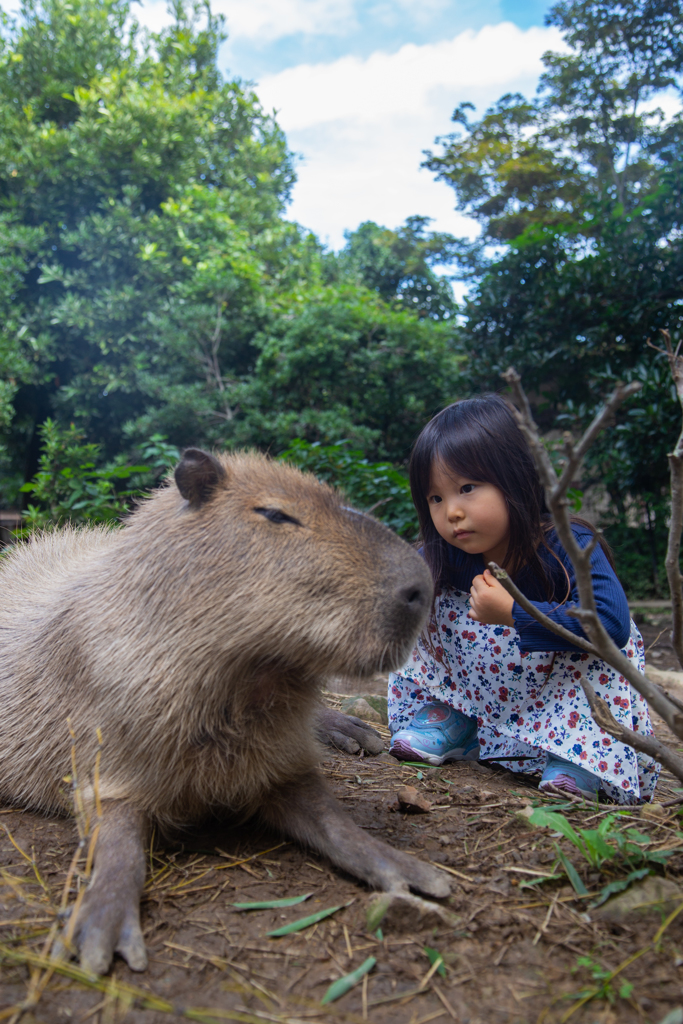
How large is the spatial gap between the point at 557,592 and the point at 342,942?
1248 mm

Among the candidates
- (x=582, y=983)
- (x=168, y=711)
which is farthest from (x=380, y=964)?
(x=168, y=711)

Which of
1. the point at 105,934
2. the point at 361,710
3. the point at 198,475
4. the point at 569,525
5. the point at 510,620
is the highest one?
the point at 198,475

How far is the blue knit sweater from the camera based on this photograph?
1.92 m

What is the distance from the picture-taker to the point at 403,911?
129 centimetres

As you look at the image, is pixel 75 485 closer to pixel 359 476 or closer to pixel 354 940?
pixel 359 476

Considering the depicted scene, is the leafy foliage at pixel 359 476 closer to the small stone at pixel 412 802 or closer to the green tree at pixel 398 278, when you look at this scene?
the small stone at pixel 412 802

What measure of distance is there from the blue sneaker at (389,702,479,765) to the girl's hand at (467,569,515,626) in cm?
57

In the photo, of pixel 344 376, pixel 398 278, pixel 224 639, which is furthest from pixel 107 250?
pixel 224 639

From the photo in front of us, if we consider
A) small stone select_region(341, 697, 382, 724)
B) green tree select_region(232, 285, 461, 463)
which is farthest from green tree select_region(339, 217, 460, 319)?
small stone select_region(341, 697, 382, 724)

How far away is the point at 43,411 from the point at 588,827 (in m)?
8.29

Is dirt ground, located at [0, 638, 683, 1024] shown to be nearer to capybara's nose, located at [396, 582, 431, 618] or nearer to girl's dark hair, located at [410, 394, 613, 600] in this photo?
capybara's nose, located at [396, 582, 431, 618]

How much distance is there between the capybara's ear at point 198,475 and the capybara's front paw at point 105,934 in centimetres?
86

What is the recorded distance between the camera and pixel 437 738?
7.86 ft

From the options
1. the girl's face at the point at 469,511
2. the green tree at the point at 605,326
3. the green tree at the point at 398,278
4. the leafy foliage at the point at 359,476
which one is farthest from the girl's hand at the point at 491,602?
the green tree at the point at 398,278
